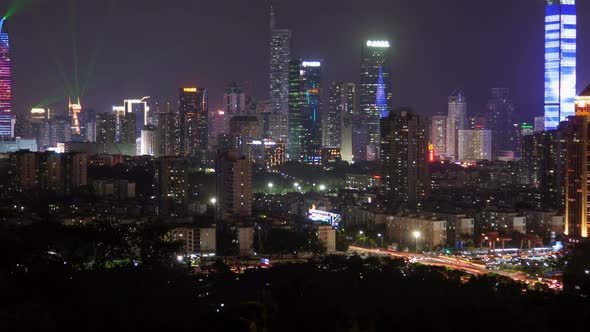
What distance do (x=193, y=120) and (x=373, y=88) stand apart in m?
6.61

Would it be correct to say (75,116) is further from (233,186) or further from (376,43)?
(233,186)

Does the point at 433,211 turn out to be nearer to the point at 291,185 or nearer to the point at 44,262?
the point at 291,185

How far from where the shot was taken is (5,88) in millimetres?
24422

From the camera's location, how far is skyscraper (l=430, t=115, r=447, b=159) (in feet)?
105

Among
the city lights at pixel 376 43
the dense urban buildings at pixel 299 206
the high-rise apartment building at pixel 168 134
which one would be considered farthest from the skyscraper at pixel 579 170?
the city lights at pixel 376 43

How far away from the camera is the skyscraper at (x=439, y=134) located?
32.0 meters

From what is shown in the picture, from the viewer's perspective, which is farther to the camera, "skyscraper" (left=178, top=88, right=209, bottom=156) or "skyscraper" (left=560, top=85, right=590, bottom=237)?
"skyscraper" (left=178, top=88, right=209, bottom=156)

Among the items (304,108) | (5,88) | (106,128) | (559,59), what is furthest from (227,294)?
(304,108)

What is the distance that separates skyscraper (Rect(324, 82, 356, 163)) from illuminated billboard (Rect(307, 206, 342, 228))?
14.5m

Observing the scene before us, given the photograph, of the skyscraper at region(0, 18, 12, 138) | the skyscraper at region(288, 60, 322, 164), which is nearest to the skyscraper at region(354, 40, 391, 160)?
the skyscraper at region(288, 60, 322, 164)

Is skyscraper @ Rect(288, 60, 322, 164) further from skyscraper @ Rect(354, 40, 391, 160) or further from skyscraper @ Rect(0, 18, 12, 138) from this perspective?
skyscraper @ Rect(0, 18, 12, 138)

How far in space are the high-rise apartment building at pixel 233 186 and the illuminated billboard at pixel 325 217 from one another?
119 cm

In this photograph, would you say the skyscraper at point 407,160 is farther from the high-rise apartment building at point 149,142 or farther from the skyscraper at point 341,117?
the skyscraper at point 341,117

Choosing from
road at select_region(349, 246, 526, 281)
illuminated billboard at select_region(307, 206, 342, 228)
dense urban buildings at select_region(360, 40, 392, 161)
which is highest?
dense urban buildings at select_region(360, 40, 392, 161)
